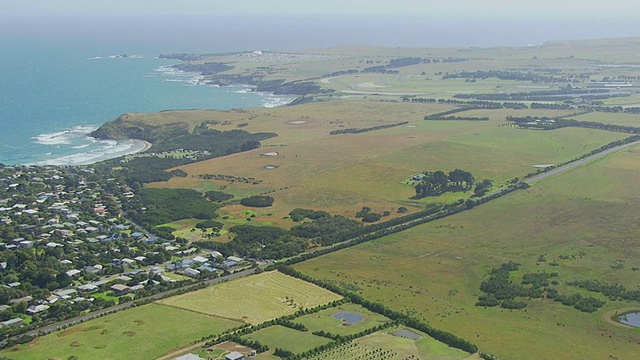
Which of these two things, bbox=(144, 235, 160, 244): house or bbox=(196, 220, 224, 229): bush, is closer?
bbox=(144, 235, 160, 244): house

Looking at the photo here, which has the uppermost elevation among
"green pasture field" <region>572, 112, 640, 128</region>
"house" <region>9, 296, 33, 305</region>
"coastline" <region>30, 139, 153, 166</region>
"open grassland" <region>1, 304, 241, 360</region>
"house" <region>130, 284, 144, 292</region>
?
"green pasture field" <region>572, 112, 640, 128</region>

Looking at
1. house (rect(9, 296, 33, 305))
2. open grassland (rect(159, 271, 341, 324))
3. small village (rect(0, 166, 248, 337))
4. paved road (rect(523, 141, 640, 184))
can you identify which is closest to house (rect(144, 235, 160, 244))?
small village (rect(0, 166, 248, 337))

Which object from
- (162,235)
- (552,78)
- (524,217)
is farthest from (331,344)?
(552,78)

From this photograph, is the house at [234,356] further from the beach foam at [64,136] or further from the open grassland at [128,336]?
the beach foam at [64,136]

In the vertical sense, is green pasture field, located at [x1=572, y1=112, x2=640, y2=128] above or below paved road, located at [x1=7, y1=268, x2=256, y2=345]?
above

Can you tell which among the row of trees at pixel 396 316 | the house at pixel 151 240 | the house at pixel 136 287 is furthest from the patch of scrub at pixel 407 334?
the house at pixel 151 240

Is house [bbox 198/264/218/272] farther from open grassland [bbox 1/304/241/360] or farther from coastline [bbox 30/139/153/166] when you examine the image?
coastline [bbox 30/139/153/166]
